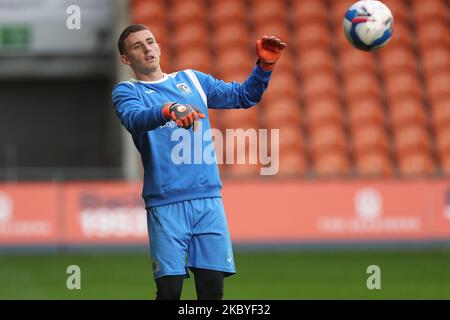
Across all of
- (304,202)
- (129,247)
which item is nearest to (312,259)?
(304,202)

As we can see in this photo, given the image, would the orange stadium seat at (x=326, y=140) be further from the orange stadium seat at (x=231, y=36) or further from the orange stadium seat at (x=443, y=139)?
the orange stadium seat at (x=231, y=36)

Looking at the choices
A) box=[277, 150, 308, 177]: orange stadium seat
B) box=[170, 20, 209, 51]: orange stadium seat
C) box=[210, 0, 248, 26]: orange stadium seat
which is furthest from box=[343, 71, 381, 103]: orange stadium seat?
box=[170, 20, 209, 51]: orange stadium seat

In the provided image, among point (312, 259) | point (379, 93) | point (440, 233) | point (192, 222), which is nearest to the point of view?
point (192, 222)

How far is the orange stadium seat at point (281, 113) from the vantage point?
16875 millimetres

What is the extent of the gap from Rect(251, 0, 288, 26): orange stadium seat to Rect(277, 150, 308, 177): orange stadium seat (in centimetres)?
289

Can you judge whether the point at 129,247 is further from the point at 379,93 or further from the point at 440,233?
the point at 379,93

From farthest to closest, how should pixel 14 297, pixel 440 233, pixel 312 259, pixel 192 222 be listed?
pixel 440 233, pixel 312 259, pixel 14 297, pixel 192 222

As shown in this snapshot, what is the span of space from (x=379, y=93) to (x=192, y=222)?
1224 centimetres

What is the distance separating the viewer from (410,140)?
1677 centimetres

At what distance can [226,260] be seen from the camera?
18.9 ft

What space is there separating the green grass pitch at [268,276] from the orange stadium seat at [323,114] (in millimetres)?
3382

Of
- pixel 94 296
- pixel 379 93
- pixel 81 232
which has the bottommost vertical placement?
pixel 94 296

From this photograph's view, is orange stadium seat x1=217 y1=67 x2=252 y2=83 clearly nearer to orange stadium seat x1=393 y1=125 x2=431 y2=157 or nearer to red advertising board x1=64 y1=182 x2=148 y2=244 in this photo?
orange stadium seat x1=393 y1=125 x2=431 y2=157

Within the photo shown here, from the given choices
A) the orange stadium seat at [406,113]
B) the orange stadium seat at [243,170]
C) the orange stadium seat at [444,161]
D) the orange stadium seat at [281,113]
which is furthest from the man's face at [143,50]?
the orange stadium seat at [406,113]
